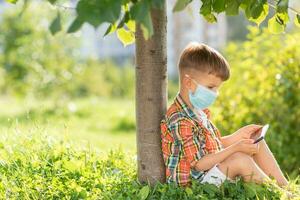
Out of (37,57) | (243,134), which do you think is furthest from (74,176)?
(37,57)

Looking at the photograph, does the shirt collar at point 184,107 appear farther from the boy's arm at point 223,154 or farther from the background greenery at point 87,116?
the background greenery at point 87,116

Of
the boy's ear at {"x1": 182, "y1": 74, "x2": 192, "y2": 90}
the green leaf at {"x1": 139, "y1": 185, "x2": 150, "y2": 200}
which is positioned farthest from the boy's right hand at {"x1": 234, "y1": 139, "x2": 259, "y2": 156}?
the green leaf at {"x1": 139, "y1": 185, "x2": 150, "y2": 200}

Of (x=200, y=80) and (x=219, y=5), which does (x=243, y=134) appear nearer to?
(x=200, y=80)

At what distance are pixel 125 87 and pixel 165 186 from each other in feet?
54.4

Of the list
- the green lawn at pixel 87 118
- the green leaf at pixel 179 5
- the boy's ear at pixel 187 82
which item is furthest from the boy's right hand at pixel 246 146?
the green lawn at pixel 87 118

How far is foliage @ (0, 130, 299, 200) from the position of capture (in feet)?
11.2

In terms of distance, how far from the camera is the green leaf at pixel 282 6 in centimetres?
308

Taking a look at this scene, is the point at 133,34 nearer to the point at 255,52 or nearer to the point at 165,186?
the point at 165,186

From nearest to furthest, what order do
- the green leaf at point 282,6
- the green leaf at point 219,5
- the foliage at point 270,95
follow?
the green leaf at point 282,6 < the green leaf at point 219,5 < the foliage at point 270,95

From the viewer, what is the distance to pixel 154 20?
11.1 feet

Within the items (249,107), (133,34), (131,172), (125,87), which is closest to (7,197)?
(131,172)

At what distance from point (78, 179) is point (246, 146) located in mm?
945

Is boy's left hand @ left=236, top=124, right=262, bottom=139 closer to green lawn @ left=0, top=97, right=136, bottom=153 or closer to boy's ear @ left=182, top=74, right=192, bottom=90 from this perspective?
boy's ear @ left=182, top=74, right=192, bottom=90

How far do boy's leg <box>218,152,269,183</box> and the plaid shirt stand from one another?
A: 0.13 meters
